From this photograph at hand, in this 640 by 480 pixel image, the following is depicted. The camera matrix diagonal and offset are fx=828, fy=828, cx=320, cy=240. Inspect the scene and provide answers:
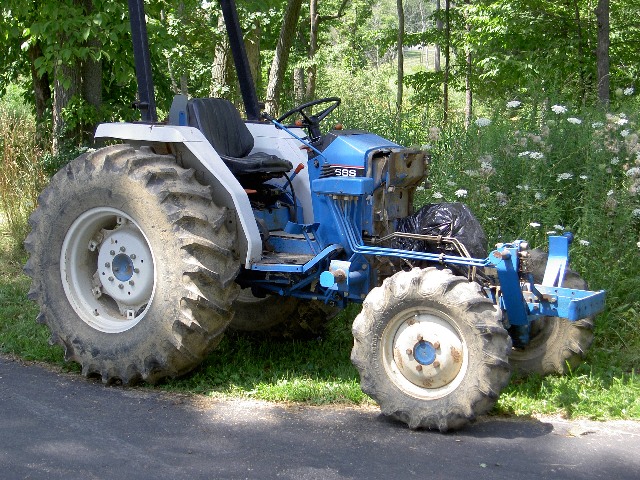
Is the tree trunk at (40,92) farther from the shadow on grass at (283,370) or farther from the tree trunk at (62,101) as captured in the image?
the shadow on grass at (283,370)

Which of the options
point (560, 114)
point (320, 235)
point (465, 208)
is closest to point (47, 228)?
point (320, 235)

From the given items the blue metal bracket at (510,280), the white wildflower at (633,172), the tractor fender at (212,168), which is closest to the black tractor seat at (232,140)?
the tractor fender at (212,168)

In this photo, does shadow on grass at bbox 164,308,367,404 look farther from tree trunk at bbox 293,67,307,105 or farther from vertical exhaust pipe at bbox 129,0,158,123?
tree trunk at bbox 293,67,307,105

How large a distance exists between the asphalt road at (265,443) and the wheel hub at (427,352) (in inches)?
11.9

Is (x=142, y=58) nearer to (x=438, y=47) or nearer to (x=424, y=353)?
(x=424, y=353)

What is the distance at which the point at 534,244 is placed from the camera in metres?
6.89

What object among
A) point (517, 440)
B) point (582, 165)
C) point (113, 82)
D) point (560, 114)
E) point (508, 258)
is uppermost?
point (113, 82)

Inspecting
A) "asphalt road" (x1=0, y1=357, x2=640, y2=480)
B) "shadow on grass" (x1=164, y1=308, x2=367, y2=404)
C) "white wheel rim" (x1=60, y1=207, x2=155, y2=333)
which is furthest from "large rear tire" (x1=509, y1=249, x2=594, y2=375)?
"white wheel rim" (x1=60, y1=207, x2=155, y2=333)

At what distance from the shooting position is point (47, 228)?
571 cm

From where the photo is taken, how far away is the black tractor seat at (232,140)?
5633 mm

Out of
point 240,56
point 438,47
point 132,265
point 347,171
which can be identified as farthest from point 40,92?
point 438,47

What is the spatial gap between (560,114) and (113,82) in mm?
5719

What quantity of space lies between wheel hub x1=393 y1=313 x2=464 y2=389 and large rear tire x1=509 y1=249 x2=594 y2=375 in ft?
3.23

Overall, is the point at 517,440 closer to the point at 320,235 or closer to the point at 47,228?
the point at 320,235
